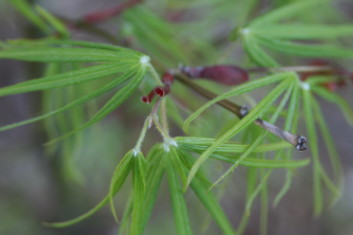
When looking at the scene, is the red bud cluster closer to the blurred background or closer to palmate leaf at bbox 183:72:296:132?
palmate leaf at bbox 183:72:296:132

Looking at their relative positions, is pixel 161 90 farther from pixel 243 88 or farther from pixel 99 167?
pixel 99 167

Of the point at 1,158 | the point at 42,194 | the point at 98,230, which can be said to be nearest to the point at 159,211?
the point at 98,230

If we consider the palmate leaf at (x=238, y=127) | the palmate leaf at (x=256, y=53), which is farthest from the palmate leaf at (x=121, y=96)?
the palmate leaf at (x=256, y=53)

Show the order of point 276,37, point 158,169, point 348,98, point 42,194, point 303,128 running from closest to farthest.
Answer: point 158,169, point 276,37, point 42,194, point 303,128, point 348,98

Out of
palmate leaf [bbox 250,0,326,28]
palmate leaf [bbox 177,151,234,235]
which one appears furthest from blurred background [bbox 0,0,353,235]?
palmate leaf [bbox 177,151,234,235]

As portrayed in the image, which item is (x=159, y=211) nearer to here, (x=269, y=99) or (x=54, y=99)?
(x=54, y=99)

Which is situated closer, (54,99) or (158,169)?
(158,169)

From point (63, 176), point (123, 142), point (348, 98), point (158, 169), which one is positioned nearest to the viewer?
point (158, 169)
